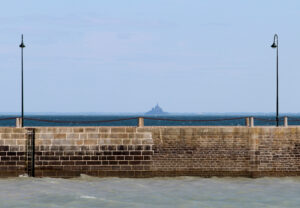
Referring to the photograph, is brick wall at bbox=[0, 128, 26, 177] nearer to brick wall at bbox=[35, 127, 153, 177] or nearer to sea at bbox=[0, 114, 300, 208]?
sea at bbox=[0, 114, 300, 208]

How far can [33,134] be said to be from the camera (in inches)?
1126

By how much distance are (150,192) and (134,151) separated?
369cm

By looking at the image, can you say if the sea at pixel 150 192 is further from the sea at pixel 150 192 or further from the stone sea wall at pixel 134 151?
the stone sea wall at pixel 134 151

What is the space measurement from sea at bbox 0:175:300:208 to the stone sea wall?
53 cm

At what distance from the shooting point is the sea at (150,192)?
22969 millimetres

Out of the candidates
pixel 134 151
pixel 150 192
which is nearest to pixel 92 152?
pixel 134 151

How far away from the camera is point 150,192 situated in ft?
83.5

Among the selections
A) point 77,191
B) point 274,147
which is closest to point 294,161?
point 274,147

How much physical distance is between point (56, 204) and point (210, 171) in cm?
889

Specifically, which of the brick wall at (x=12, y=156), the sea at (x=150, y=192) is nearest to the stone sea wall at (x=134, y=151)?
the brick wall at (x=12, y=156)

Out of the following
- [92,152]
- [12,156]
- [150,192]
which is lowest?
[150,192]

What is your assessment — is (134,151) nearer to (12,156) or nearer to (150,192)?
(150,192)

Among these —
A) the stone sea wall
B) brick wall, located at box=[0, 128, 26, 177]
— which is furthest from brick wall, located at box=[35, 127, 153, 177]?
brick wall, located at box=[0, 128, 26, 177]

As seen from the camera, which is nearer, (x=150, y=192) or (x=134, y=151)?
(x=150, y=192)
